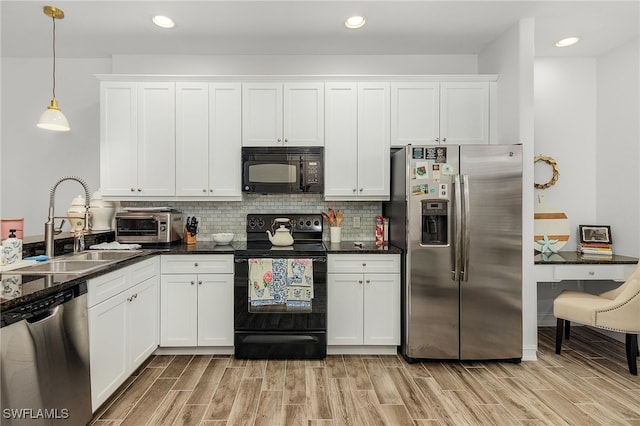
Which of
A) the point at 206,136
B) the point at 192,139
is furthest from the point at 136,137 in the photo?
the point at 206,136

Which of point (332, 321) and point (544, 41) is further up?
point (544, 41)

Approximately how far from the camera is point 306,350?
9.90 feet

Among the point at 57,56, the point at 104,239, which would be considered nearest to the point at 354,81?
the point at 104,239

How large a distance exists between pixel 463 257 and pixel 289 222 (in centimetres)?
166

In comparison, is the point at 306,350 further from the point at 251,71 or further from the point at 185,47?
the point at 185,47

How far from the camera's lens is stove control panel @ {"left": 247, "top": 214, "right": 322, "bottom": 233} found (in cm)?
367

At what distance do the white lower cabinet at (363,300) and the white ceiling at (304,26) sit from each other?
198 centimetres

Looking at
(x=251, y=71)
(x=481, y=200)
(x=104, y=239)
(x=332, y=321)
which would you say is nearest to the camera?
(x=481, y=200)

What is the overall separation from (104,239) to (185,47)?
1971mm

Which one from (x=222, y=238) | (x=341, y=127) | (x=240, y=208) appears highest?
(x=341, y=127)

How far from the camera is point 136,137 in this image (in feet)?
11.1

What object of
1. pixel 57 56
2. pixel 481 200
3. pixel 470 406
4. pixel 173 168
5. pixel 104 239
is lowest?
pixel 470 406

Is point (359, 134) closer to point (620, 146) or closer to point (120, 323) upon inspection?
point (120, 323)

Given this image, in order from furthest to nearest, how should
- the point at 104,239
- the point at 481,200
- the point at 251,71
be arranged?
the point at 251,71 < the point at 104,239 < the point at 481,200
